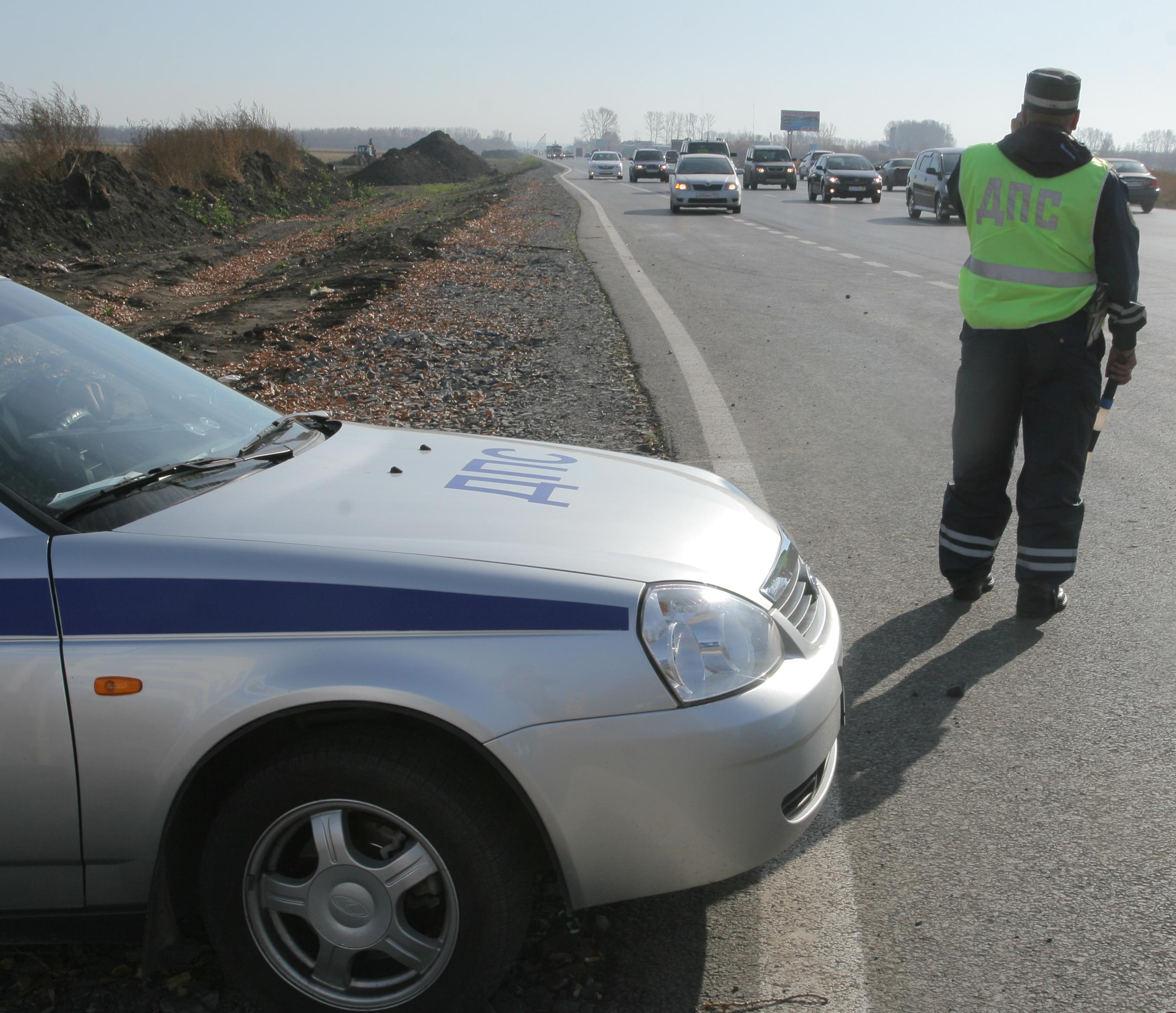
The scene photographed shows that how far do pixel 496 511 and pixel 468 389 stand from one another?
19.9 ft

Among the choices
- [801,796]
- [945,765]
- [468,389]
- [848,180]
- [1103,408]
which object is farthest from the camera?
[848,180]

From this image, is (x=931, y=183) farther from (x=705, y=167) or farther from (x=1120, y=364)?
(x=1120, y=364)

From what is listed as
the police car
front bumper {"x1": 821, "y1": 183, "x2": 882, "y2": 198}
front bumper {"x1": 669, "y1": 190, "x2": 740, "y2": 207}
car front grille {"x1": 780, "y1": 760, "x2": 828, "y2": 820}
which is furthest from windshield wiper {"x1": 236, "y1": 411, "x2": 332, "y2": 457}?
front bumper {"x1": 821, "y1": 183, "x2": 882, "y2": 198}

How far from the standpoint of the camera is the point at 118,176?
2511 cm

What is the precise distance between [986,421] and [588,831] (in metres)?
2.96

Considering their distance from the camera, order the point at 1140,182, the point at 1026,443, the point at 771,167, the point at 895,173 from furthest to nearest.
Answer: the point at 895,173
the point at 771,167
the point at 1140,182
the point at 1026,443

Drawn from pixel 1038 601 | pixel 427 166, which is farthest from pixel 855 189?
pixel 427 166

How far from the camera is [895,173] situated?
50.5 m

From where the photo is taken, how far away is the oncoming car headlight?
91.8 inches

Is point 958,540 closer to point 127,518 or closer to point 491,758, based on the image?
point 491,758

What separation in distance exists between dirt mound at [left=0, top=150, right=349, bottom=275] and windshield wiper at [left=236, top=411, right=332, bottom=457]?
51.1 feet

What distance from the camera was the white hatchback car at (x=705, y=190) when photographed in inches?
1182

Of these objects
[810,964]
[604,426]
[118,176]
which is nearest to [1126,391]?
[604,426]

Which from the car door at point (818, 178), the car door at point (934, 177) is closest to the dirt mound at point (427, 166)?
the car door at point (818, 178)
